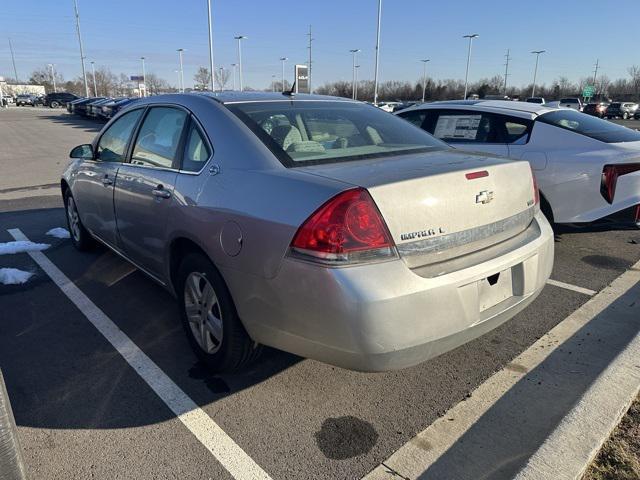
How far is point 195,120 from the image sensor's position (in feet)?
9.96

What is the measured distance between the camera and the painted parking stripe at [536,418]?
2.20 m

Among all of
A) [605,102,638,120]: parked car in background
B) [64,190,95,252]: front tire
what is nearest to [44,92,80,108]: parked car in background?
[605,102,638,120]: parked car in background

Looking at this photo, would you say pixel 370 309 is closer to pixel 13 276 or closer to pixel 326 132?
pixel 326 132

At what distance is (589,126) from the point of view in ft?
17.3

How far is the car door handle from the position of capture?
→ 10.00 ft

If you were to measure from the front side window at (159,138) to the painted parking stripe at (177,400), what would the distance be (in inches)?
48.2

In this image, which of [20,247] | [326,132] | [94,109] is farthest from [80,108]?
[326,132]

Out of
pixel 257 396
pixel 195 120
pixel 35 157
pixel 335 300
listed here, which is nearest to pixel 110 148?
pixel 195 120

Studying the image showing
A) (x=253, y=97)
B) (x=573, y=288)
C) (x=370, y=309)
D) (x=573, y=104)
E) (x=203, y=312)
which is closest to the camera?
(x=370, y=309)

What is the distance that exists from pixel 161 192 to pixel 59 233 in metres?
3.70

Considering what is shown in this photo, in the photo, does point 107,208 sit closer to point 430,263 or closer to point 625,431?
point 430,263

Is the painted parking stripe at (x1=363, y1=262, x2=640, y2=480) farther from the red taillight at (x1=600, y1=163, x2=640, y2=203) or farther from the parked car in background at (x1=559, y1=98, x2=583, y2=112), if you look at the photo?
the parked car in background at (x1=559, y1=98, x2=583, y2=112)

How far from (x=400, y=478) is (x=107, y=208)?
3155 millimetres

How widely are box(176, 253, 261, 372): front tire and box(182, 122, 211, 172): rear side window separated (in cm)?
53
